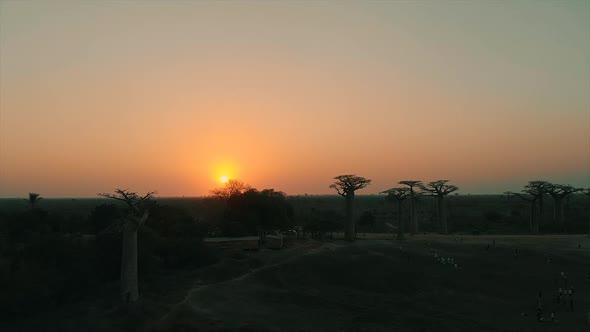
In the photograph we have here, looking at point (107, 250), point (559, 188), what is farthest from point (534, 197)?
point (107, 250)

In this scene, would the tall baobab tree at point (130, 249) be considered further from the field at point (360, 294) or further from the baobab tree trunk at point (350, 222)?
the baobab tree trunk at point (350, 222)

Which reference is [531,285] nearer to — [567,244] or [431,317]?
[431,317]

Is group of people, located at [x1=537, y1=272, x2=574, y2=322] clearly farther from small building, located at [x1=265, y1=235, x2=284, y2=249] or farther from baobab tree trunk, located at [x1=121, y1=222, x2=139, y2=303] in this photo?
small building, located at [x1=265, y1=235, x2=284, y2=249]

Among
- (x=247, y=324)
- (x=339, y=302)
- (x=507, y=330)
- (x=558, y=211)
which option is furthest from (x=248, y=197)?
(x=558, y=211)

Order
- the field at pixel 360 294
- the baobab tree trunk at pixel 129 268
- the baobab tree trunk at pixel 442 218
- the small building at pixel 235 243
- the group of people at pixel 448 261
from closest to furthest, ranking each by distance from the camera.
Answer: the field at pixel 360 294 → the baobab tree trunk at pixel 129 268 → the group of people at pixel 448 261 → the small building at pixel 235 243 → the baobab tree trunk at pixel 442 218

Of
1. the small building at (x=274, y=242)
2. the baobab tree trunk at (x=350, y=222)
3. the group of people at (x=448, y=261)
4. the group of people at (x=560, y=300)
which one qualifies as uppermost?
the baobab tree trunk at (x=350, y=222)

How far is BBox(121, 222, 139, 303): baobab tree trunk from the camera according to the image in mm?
23391

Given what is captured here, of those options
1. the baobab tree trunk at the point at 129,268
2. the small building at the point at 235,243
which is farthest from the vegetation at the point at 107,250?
the small building at the point at 235,243

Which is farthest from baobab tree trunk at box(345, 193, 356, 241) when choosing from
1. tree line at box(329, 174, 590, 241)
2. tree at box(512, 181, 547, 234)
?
tree at box(512, 181, 547, 234)

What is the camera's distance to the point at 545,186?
60.6 metres

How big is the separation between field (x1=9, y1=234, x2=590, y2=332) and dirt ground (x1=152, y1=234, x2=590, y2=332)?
0.18 feet

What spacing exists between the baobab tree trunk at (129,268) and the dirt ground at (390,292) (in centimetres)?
263

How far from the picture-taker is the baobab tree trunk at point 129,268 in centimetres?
2339

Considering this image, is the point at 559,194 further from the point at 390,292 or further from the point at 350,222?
the point at 390,292
